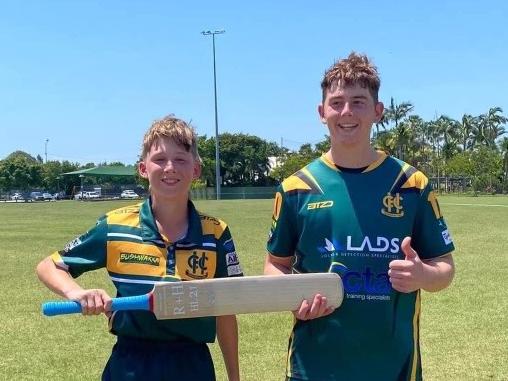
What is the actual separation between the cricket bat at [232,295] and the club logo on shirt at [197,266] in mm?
289

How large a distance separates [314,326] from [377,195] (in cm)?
67

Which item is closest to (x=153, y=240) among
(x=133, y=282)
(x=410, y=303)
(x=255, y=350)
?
(x=133, y=282)

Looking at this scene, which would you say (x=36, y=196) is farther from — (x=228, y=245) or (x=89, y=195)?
(x=228, y=245)

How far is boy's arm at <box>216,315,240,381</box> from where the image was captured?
3.37 meters

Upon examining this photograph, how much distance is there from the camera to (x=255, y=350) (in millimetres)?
7059

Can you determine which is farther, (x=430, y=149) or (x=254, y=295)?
(x=430, y=149)

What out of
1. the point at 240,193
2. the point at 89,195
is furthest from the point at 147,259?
the point at 89,195

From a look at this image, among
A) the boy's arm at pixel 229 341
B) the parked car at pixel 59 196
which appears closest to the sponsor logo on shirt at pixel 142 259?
the boy's arm at pixel 229 341

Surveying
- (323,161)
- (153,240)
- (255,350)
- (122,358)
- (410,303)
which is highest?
(323,161)

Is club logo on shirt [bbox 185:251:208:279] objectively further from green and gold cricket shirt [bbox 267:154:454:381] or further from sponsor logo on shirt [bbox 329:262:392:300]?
sponsor logo on shirt [bbox 329:262:392:300]

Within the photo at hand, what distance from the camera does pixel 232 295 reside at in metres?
2.84

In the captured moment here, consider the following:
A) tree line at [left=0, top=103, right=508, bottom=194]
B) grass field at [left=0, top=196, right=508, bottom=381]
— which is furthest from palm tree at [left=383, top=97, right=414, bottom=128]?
grass field at [left=0, top=196, right=508, bottom=381]

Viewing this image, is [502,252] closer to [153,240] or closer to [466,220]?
[466,220]

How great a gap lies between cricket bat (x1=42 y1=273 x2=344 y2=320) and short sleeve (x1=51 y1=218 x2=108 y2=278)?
0.39 metres
